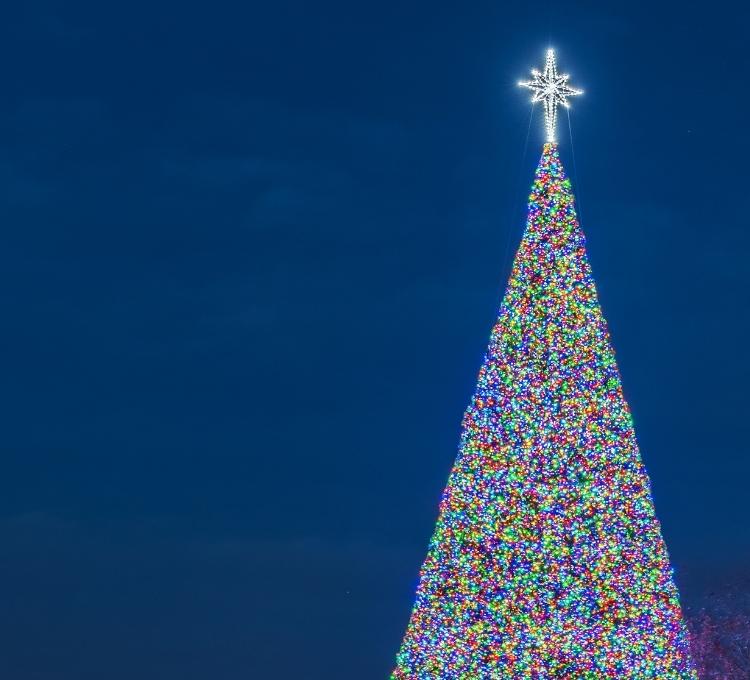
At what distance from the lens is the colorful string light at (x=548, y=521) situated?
64.2ft

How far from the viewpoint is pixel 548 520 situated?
19.7 metres

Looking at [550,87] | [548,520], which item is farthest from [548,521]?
[550,87]

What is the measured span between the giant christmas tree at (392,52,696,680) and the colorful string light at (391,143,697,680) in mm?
13

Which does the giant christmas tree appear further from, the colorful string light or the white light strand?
the white light strand

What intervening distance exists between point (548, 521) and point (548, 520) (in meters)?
0.01

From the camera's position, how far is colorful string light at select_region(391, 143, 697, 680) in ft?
64.2

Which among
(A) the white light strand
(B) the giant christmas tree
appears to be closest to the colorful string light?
(B) the giant christmas tree

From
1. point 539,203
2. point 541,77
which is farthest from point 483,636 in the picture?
point 541,77

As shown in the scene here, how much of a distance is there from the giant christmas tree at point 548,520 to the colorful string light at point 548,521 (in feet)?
0.04

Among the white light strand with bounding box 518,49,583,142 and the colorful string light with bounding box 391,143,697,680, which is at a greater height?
the white light strand with bounding box 518,49,583,142

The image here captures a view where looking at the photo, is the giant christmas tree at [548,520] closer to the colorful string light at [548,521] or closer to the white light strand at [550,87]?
the colorful string light at [548,521]

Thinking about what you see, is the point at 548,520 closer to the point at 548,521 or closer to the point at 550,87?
the point at 548,521

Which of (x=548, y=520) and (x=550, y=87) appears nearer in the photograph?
(x=548, y=520)

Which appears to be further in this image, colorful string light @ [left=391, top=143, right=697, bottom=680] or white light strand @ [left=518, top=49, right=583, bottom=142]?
white light strand @ [left=518, top=49, right=583, bottom=142]
